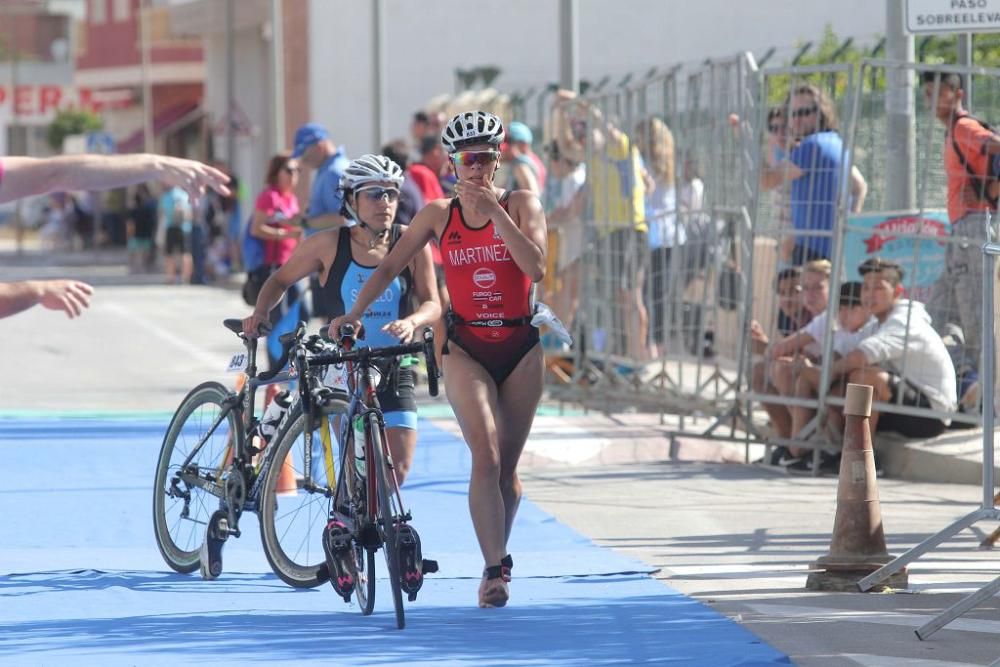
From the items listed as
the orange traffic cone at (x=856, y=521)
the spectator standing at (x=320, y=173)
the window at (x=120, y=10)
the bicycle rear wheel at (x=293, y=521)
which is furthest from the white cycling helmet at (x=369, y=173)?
the window at (x=120, y=10)

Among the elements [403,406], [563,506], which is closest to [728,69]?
[563,506]

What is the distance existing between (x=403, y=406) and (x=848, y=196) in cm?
389

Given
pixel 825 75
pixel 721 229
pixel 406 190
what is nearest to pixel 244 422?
pixel 721 229

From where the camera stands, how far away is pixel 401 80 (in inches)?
1522

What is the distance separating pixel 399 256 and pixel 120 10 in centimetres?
5881

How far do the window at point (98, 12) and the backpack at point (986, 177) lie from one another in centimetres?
5838

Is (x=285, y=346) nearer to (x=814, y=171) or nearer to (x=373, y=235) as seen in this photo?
(x=373, y=235)

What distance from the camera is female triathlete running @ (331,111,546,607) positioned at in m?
7.22

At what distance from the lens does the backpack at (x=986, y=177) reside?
9930 mm

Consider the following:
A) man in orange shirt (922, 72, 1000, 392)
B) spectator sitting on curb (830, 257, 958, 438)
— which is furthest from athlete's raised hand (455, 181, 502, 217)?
spectator sitting on curb (830, 257, 958, 438)

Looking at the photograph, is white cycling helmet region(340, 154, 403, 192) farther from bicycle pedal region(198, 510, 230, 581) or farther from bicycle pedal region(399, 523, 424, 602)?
bicycle pedal region(399, 523, 424, 602)

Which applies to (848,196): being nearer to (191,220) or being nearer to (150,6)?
(191,220)

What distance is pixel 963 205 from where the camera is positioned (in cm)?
1012

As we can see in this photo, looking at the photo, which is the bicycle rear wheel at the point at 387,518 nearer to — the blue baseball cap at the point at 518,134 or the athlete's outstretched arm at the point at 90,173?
the athlete's outstretched arm at the point at 90,173
